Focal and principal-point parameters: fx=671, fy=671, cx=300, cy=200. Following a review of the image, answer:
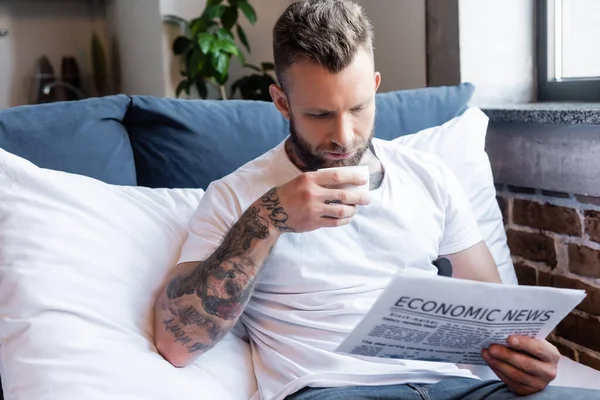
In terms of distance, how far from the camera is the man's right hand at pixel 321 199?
932 millimetres

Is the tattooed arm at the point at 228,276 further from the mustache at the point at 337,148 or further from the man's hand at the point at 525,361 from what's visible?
the man's hand at the point at 525,361

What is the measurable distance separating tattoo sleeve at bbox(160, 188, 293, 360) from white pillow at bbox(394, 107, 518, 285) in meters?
0.52

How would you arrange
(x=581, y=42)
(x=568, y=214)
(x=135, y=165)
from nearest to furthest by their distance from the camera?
(x=135, y=165), (x=568, y=214), (x=581, y=42)

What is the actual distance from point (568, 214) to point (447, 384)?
611 millimetres

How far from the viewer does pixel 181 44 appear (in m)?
2.75

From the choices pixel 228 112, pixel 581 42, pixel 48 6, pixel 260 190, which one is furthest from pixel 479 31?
pixel 48 6

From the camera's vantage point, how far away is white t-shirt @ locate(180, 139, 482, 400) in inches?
40.6

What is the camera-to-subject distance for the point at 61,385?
890mm

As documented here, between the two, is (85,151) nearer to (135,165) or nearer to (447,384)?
(135,165)

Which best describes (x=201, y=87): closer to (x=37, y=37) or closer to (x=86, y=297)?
(x=37, y=37)

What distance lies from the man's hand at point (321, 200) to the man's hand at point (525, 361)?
0.27 metres

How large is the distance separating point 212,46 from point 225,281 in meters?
1.62

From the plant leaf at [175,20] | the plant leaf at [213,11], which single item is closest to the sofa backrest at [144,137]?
the plant leaf at [213,11]

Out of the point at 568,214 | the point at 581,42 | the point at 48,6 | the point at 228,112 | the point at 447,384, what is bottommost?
the point at 447,384
